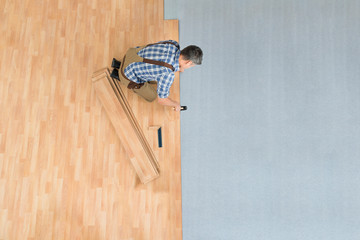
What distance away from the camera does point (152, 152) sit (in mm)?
2170

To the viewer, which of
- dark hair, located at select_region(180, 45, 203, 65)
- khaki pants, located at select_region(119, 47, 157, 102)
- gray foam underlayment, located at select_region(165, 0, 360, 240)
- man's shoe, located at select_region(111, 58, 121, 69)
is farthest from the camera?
man's shoe, located at select_region(111, 58, 121, 69)

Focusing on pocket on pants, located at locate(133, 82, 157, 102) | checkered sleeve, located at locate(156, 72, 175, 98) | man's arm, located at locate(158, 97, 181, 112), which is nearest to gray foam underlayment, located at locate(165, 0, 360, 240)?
man's arm, located at locate(158, 97, 181, 112)

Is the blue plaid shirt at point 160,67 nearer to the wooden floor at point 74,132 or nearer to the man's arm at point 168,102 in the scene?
the man's arm at point 168,102

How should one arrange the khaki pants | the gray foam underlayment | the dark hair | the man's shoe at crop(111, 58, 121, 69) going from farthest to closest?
the man's shoe at crop(111, 58, 121, 69)
the gray foam underlayment
the khaki pants
the dark hair

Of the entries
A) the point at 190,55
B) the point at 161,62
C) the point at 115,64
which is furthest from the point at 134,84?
the point at 190,55

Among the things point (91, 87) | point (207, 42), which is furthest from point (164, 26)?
point (91, 87)

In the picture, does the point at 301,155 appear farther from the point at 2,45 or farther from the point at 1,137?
Answer: the point at 2,45

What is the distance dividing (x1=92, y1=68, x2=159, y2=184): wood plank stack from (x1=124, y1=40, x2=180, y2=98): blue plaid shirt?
0.41 metres

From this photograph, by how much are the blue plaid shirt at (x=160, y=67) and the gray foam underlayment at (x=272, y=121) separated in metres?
0.49

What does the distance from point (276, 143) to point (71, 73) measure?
1.84 m

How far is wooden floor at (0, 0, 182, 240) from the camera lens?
6.75 feet

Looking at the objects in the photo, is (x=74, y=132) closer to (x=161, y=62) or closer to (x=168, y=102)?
(x=168, y=102)

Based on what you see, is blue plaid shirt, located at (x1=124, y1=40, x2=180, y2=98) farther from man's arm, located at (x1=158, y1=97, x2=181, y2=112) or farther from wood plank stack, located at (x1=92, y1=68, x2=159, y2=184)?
wood plank stack, located at (x1=92, y1=68, x2=159, y2=184)

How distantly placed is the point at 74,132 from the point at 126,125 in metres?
0.46
